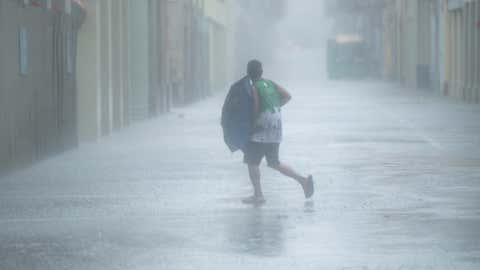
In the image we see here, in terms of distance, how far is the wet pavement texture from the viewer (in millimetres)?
10555

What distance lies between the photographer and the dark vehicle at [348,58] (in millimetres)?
95125

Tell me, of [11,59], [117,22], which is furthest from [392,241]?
[117,22]

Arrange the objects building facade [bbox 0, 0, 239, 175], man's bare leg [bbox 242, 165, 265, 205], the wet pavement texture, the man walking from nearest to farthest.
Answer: the wet pavement texture → man's bare leg [bbox 242, 165, 265, 205] → the man walking → building facade [bbox 0, 0, 239, 175]

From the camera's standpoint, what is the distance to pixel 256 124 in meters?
14.8

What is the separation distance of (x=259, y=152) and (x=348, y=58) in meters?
81.3

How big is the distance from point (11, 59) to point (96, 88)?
7.45m

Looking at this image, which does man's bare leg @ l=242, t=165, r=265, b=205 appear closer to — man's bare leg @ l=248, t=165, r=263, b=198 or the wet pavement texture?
man's bare leg @ l=248, t=165, r=263, b=198

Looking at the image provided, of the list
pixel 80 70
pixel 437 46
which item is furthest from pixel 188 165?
pixel 437 46

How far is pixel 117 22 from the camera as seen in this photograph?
30984mm

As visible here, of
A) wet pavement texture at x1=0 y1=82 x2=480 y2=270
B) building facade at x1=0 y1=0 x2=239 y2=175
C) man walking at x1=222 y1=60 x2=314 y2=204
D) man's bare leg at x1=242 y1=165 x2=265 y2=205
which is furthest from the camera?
building facade at x1=0 y1=0 x2=239 y2=175

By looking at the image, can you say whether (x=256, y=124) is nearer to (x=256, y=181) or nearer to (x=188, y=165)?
(x=256, y=181)

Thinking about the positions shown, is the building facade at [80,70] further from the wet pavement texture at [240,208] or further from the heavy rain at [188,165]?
the wet pavement texture at [240,208]

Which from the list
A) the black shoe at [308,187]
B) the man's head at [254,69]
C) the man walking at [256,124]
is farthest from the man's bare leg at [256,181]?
the man's head at [254,69]

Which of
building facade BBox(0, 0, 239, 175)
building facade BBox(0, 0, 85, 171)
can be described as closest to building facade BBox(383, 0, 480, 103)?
building facade BBox(0, 0, 239, 175)
